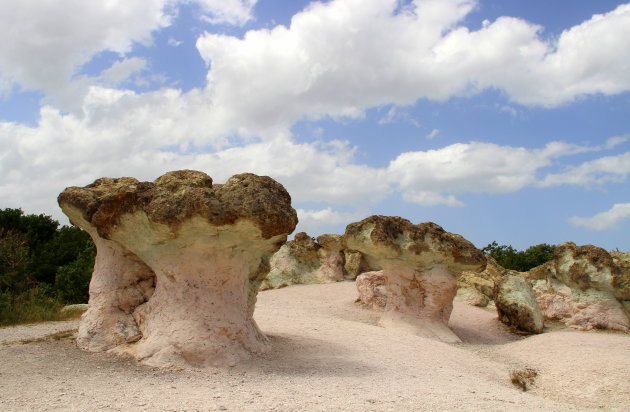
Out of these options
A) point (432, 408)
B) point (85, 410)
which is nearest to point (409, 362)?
point (432, 408)

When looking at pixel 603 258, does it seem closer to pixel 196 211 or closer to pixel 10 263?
pixel 196 211

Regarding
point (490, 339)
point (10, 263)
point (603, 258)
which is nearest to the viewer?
point (490, 339)

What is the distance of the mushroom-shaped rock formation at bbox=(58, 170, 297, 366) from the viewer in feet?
21.5

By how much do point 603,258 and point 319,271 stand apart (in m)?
8.58

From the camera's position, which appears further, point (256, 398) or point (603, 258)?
point (603, 258)

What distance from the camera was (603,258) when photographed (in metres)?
13.0

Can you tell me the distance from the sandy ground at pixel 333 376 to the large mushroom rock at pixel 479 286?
4.97m

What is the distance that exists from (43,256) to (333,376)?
61.5 feet

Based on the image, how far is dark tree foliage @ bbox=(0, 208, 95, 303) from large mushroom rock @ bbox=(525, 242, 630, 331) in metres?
13.4

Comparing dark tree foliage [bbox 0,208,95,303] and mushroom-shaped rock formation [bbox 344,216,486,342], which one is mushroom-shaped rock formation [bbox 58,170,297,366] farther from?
dark tree foliage [bbox 0,208,95,303]

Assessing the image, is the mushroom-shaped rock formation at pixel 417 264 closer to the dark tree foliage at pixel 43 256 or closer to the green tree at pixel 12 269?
A: the dark tree foliage at pixel 43 256

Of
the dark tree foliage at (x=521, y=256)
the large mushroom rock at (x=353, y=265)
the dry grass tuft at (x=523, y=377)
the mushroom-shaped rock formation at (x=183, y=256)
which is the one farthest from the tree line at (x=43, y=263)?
the dry grass tuft at (x=523, y=377)

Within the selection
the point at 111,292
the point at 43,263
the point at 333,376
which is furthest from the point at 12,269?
the point at 333,376

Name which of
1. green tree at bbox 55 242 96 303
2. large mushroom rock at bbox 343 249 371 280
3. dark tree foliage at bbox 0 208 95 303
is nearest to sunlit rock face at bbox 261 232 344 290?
large mushroom rock at bbox 343 249 371 280
